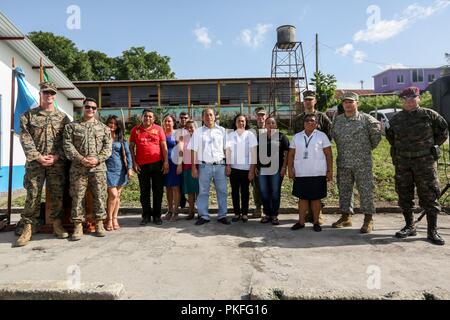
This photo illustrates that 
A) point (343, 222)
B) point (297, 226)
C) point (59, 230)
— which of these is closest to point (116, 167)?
point (59, 230)

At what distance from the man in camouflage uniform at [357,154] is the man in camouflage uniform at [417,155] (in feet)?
1.16

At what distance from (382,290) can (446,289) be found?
62 centimetres

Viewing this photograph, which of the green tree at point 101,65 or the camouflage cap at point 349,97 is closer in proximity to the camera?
the camouflage cap at point 349,97

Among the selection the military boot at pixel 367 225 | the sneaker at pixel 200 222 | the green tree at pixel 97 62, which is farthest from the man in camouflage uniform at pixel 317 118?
the green tree at pixel 97 62

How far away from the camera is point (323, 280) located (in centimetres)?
328

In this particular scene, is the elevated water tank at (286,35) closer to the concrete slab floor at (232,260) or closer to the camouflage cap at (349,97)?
the camouflage cap at (349,97)

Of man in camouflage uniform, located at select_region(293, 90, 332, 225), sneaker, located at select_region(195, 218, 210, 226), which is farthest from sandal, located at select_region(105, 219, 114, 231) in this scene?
man in camouflage uniform, located at select_region(293, 90, 332, 225)

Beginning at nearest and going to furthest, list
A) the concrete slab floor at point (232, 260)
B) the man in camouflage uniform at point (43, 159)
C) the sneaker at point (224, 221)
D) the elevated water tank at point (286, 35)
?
1. the concrete slab floor at point (232, 260)
2. the man in camouflage uniform at point (43, 159)
3. the sneaker at point (224, 221)
4. the elevated water tank at point (286, 35)

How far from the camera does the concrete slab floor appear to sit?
3180 mm

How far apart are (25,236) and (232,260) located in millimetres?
3011

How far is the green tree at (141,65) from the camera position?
36250 mm

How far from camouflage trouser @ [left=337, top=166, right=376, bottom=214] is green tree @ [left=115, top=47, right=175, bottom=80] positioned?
33.9 metres

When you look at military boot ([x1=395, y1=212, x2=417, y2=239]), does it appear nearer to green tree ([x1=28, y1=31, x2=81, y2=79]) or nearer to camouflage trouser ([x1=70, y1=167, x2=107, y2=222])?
camouflage trouser ([x1=70, y1=167, x2=107, y2=222])
